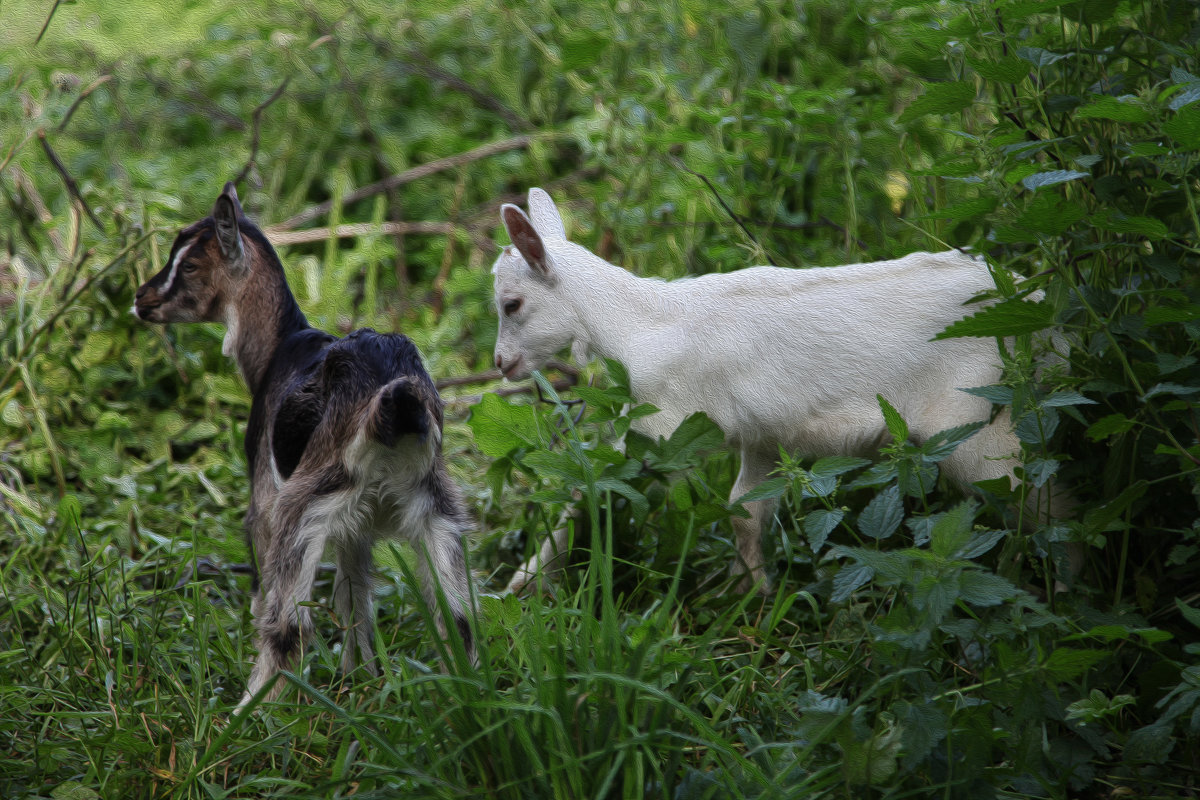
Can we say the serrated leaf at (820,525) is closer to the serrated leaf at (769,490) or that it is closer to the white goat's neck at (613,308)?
the serrated leaf at (769,490)

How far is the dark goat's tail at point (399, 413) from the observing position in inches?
108

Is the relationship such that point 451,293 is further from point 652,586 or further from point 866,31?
point 652,586

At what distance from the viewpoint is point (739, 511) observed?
3.14 m

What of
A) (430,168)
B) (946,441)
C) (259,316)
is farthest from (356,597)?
(430,168)

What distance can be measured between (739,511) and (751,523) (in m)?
0.27

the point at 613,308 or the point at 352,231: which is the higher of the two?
the point at 613,308

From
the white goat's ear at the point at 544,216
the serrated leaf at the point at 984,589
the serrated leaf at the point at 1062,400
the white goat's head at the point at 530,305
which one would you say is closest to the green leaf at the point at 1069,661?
the serrated leaf at the point at 984,589

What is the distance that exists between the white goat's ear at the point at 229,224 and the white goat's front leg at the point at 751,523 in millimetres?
1756

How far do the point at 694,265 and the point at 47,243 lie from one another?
3.60 meters

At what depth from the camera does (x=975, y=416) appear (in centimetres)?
300

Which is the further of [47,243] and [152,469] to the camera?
[47,243]

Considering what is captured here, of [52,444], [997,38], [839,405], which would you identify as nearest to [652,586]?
[839,405]

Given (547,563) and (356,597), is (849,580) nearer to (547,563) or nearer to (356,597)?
(547,563)

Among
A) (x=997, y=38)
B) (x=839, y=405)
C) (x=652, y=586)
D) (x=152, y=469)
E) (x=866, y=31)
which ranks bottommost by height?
(x=152, y=469)
